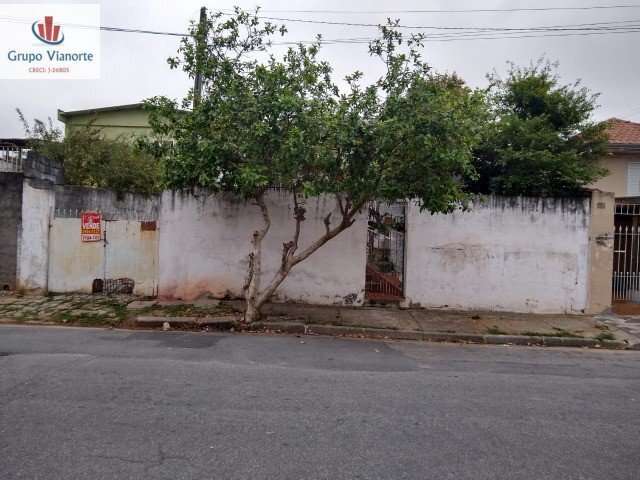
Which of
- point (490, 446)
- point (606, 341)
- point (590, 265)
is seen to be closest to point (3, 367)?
point (490, 446)

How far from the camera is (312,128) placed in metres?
7.32

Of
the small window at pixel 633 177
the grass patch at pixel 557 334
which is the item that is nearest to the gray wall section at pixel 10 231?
the grass patch at pixel 557 334

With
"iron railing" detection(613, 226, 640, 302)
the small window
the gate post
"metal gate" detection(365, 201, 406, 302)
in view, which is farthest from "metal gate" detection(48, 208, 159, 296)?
the small window

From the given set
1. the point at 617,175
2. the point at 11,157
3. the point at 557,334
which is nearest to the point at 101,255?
the point at 11,157

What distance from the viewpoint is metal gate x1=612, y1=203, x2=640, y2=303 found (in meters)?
10.4

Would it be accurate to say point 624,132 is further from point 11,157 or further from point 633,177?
point 11,157

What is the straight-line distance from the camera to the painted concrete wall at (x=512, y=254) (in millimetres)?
9953

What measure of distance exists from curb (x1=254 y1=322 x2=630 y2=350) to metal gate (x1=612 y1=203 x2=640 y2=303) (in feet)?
10.5

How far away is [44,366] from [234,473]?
3465 millimetres

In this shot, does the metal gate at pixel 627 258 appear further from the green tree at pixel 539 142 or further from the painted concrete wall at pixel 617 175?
the painted concrete wall at pixel 617 175

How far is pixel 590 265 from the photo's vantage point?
32.9ft

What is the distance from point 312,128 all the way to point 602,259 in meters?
7.06

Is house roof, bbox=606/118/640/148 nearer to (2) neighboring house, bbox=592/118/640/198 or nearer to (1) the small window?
(2) neighboring house, bbox=592/118/640/198

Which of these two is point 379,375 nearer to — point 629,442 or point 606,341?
point 629,442
